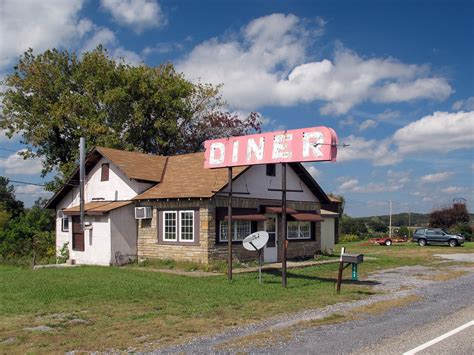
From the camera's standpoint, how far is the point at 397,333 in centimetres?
895

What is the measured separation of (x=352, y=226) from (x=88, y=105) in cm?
3393

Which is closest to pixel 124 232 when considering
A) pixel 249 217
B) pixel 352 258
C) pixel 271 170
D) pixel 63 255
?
pixel 63 255

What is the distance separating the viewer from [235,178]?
69.9ft

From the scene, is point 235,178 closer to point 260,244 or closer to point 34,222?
point 260,244

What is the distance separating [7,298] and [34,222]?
17.6 metres

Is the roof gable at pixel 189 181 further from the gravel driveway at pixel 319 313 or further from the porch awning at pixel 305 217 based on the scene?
the gravel driveway at pixel 319 313

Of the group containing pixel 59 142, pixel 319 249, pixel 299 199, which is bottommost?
pixel 319 249

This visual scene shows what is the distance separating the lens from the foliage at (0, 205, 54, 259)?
2764 cm

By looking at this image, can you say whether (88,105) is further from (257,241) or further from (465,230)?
(465,230)

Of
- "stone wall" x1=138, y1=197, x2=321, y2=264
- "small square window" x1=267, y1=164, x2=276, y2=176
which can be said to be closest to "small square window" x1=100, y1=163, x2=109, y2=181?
"stone wall" x1=138, y1=197, x2=321, y2=264

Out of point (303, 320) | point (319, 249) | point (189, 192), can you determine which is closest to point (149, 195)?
point (189, 192)

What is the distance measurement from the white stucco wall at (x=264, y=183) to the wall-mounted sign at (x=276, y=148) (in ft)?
12.4

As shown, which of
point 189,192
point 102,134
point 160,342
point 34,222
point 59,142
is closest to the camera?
point 160,342

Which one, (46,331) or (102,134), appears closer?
(46,331)
